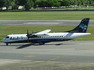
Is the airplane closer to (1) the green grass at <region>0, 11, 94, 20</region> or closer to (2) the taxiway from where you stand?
(2) the taxiway

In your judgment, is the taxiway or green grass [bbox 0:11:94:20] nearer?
the taxiway

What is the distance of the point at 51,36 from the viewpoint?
135 feet

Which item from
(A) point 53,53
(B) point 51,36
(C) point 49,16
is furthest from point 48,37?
(C) point 49,16

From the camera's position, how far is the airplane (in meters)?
40.5

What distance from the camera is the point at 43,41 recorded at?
4200 cm

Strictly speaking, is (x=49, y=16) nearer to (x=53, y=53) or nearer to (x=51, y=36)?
(x=51, y=36)

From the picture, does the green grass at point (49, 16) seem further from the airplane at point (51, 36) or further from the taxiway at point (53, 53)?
the taxiway at point (53, 53)

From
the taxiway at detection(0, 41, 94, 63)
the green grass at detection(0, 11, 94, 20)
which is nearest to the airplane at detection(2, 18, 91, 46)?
the taxiway at detection(0, 41, 94, 63)

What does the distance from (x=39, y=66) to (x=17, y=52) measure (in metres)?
10.3

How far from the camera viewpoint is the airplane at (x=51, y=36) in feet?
133

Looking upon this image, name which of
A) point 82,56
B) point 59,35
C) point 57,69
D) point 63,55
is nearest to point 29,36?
point 59,35

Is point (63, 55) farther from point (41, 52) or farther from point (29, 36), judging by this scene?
point (29, 36)

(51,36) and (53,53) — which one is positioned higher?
(51,36)

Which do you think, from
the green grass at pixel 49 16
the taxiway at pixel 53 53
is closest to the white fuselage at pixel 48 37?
the taxiway at pixel 53 53
